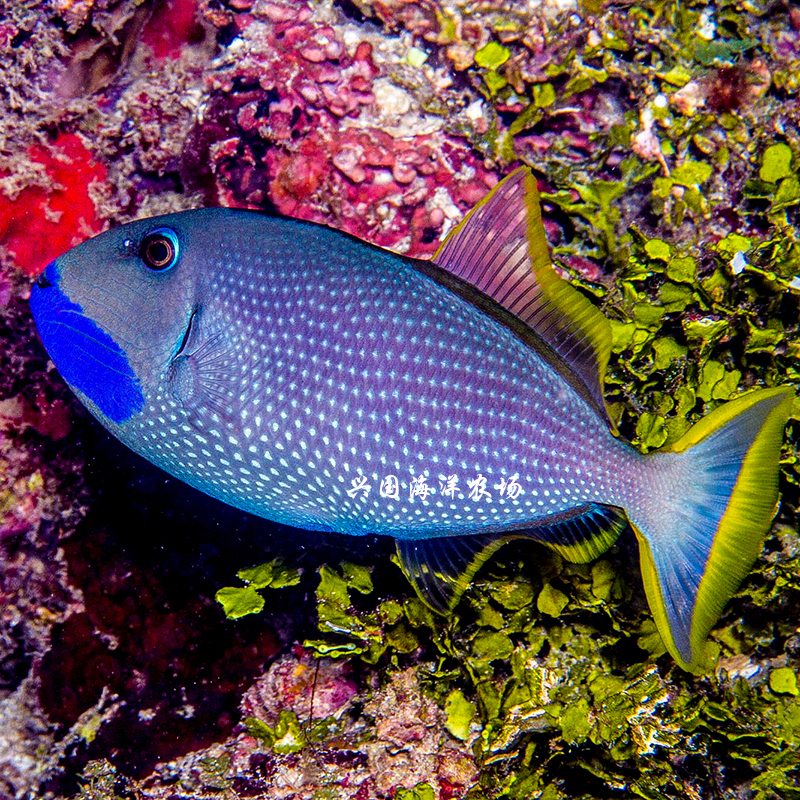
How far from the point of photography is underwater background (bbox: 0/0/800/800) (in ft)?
7.67

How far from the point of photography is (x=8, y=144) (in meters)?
2.38

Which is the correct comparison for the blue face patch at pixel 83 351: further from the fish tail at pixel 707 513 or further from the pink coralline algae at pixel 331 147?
the fish tail at pixel 707 513

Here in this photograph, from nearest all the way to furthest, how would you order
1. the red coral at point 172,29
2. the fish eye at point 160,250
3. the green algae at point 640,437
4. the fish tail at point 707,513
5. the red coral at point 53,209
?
the fish tail at point 707,513 < the fish eye at point 160,250 < the green algae at point 640,437 < the red coral at point 53,209 < the red coral at point 172,29

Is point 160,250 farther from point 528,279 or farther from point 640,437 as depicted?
point 640,437

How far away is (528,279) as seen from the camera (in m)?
1.88

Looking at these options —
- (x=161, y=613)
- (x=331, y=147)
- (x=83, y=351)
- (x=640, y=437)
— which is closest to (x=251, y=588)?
(x=161, y=613)

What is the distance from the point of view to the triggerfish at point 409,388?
5.74 ft

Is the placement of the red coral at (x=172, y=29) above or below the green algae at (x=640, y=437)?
above

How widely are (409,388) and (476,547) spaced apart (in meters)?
0.65

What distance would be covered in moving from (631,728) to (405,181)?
8.01ft

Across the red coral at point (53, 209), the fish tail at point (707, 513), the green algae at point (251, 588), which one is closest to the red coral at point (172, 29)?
the red coral at point (53, 209)

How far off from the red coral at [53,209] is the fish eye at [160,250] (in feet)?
2.76

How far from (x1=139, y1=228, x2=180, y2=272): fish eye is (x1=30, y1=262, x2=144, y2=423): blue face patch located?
0.27 metres

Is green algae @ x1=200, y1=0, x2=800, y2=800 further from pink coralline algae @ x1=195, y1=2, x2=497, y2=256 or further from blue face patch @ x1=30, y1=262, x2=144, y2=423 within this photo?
blue face patch @ x1=30, y1=262, x2=144, y2=423
